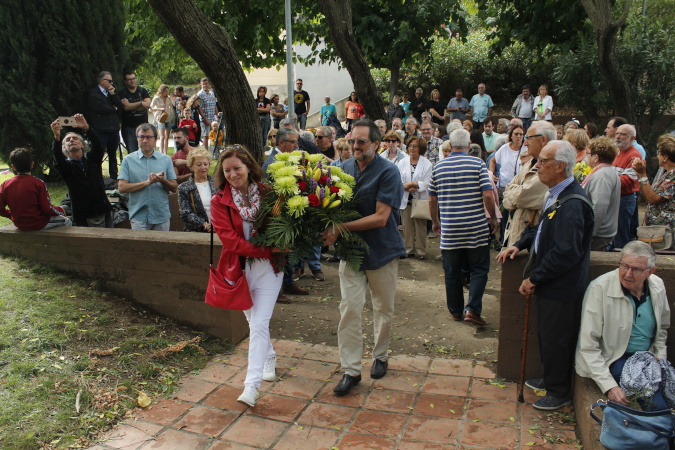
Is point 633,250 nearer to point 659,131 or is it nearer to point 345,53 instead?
point 345,53

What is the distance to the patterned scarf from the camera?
15.9ft

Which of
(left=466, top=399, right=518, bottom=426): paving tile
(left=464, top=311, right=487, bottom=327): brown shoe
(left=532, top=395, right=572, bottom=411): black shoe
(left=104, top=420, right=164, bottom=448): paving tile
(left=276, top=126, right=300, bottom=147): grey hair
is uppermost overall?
(left=276, top=126, right=300, bottom=147): grey hair

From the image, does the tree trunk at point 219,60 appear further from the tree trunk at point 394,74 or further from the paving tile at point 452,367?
the tree trunk at point 394,74

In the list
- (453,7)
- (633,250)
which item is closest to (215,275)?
(633,250)

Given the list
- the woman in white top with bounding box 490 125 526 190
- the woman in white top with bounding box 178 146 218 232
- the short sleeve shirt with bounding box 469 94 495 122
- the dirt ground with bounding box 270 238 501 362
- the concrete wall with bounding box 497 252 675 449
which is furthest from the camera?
the short sleeve shirt with bounding box 469 94 495 122

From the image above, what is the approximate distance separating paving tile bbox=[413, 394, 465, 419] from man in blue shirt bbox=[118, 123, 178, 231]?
405 centimetres

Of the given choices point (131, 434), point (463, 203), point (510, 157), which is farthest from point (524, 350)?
point (510, 157)

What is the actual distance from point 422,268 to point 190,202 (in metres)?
3.59

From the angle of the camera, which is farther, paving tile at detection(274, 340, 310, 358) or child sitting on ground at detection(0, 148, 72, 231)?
child sitting on ground at detection(0, 148, 72, 231)

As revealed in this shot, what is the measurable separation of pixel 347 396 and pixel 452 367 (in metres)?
1.08

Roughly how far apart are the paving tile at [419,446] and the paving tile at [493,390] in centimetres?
80

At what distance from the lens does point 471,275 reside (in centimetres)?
665

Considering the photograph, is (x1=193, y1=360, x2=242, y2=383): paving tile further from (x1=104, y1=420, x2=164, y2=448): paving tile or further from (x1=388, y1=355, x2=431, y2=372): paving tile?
(x1=388, y1=355, x2=431, y2=372): paving tile

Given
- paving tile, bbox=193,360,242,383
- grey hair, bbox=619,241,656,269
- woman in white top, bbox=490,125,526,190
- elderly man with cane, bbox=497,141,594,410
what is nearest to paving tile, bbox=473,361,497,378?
elderly man with cane, bbox=497,141,594,410
